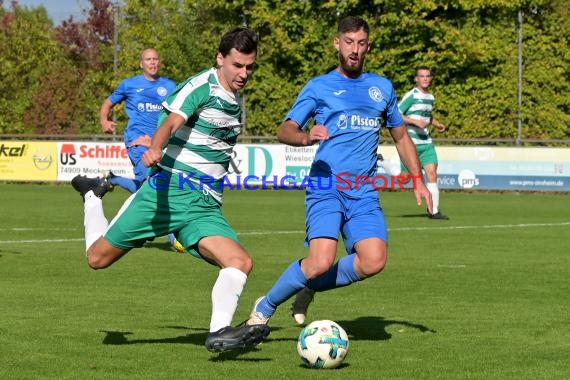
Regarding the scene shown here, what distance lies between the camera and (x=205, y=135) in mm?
8008

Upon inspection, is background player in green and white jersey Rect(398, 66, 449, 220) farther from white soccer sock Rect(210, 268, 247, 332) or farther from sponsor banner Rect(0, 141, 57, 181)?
sponsor banner Rect(0, 141, 57, 181)

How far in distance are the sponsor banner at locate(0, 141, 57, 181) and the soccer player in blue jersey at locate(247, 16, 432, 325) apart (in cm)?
2639

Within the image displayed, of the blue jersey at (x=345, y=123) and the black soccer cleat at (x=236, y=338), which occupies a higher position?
the blue jersey at (x=345, y=123)

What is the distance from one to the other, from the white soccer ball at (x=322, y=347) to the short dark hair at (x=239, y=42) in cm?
177

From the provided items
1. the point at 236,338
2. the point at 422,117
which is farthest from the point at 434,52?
the point at 236,338

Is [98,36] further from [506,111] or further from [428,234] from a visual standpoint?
[428,234]

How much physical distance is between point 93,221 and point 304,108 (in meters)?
1.66

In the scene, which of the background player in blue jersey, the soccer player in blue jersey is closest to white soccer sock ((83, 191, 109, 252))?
the soccer player in blue jersey

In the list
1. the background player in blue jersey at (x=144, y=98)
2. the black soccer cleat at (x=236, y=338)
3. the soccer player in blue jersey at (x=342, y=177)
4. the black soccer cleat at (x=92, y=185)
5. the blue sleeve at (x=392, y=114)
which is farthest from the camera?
the background player in blue jersey at (x=144, y=98)

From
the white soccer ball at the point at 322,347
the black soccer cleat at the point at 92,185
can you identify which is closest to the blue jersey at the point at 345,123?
the white soccer ball at the point at 322,347

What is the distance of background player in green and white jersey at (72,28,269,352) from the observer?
7832 mm

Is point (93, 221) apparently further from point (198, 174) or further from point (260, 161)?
point (260, 161)

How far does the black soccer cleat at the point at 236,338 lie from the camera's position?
7281 mm

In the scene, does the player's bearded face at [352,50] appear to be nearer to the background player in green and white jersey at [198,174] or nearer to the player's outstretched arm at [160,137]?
the background player in green and white jersey at [198,174]
